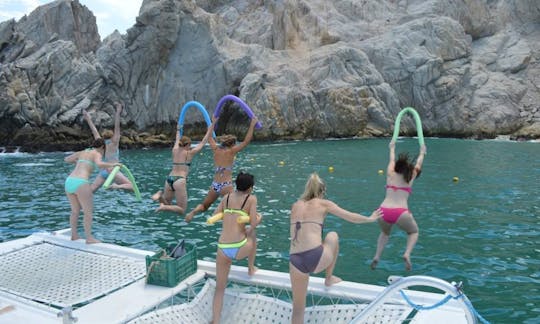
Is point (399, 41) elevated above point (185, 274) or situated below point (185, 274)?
above

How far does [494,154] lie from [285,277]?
3616 centimetres

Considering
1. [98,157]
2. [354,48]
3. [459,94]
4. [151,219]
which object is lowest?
[151,219]

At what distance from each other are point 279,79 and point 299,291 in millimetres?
61124

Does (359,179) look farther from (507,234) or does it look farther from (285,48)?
(285,48)

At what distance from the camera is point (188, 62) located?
222ft

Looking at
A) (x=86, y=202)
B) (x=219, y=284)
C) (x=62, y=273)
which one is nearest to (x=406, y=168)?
(x=219, y=284)

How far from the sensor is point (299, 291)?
6.62 meters

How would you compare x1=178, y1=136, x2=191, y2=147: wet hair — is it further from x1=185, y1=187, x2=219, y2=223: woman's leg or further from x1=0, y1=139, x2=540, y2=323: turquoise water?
x1=0, y1=139, x2=540, y2=323: turquoise water

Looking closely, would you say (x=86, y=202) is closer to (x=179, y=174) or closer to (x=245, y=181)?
(x=179, y=174)

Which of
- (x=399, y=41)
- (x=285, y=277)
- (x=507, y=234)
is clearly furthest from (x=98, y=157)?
(x=399, y=41)

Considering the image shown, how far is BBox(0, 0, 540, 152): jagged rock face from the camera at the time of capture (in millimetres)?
63219

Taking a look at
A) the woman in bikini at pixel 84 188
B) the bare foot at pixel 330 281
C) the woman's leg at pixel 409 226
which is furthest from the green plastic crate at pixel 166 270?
the woman's leg at pixel 409 226

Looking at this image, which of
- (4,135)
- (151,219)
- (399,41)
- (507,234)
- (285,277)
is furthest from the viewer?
(399,41)

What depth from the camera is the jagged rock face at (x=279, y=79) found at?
207 feet
